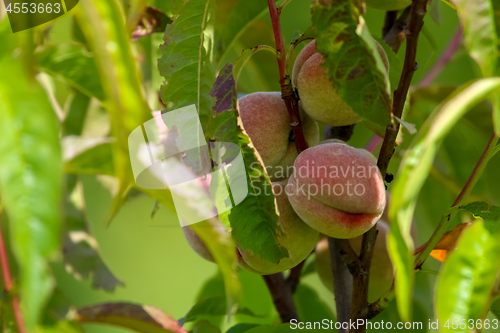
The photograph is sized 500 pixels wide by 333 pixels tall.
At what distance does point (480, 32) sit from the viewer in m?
0.33

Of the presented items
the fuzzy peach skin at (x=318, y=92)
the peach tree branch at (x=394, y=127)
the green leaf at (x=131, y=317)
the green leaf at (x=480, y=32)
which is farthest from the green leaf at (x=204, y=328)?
the green leaf at (x=480, y=32)

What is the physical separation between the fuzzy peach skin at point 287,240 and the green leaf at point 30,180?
0.26m

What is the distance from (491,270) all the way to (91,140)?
554 millimetres

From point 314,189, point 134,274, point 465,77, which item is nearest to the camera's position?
point 314,189

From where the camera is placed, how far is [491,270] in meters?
0.31

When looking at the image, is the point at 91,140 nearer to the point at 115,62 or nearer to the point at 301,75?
the point at 301,75

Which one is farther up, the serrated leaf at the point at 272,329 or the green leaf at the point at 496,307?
the green leaf at the point at 496,307

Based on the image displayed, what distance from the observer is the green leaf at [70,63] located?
55 cm

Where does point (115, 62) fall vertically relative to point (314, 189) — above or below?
above

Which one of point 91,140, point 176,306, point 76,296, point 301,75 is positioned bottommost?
point 176,306

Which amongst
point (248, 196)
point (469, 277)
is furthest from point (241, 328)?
point (469, 277)

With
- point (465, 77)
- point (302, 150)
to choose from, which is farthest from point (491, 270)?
point (465, 77)

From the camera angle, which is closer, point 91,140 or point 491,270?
point 491,270

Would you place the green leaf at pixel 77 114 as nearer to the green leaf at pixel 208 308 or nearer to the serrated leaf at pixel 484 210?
the green leaf at pixel 208 308
